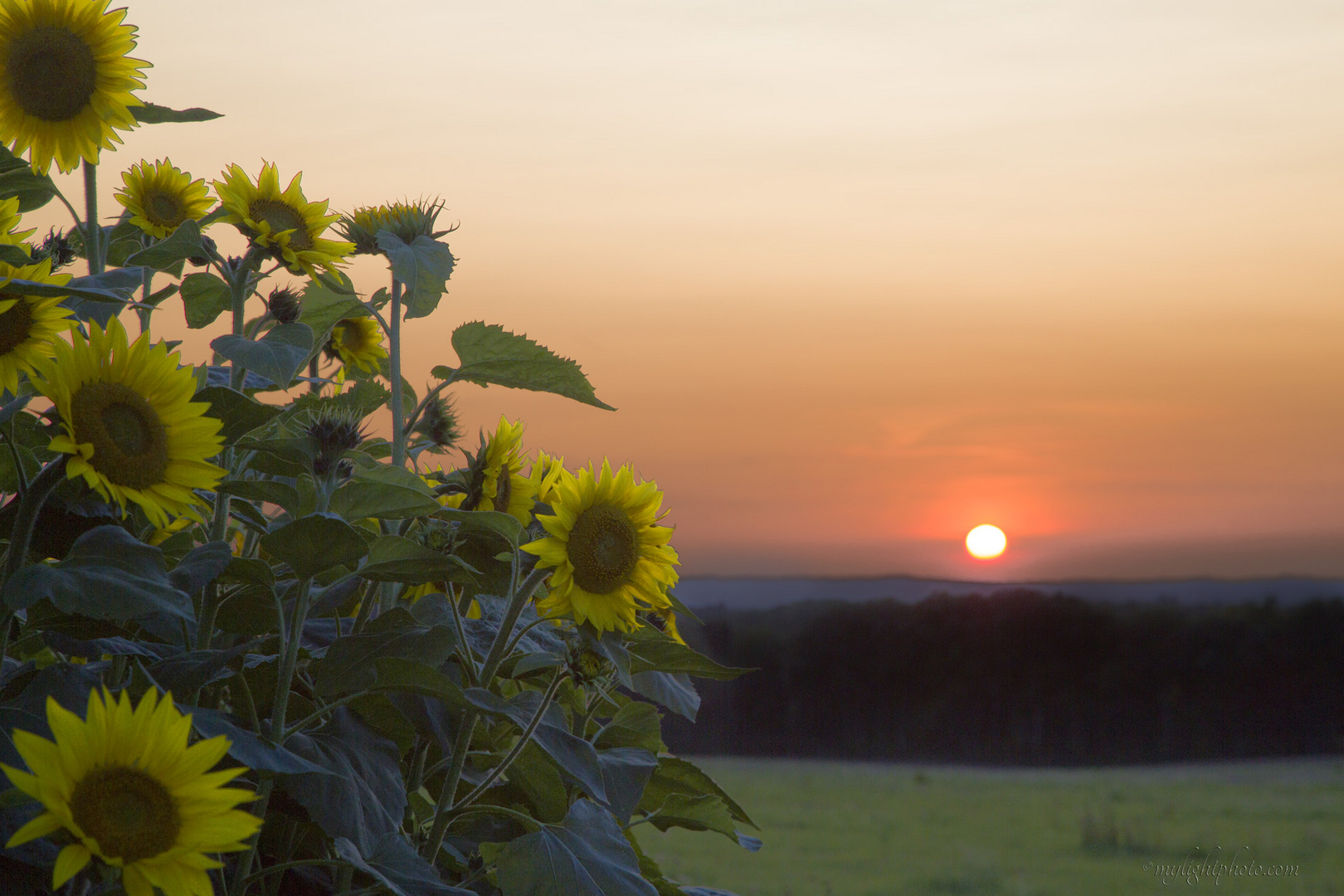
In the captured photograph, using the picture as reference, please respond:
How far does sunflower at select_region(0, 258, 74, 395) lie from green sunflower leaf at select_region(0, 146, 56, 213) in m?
0.42

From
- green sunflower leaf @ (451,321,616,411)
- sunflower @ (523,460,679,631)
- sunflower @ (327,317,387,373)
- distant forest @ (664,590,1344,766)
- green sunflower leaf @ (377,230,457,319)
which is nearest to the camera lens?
sunflower @ (523,460,679,631)

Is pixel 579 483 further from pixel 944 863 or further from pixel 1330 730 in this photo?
pixel 1330 730

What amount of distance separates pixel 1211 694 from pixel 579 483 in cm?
560

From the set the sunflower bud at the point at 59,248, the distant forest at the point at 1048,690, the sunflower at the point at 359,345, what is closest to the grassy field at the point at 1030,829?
the distant forest at the point at 1048,690

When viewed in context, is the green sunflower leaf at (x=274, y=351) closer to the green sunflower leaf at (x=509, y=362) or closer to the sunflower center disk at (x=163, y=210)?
the green sunflower leaf at (x=509, y=362)

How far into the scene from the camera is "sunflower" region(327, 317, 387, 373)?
70.2 inches

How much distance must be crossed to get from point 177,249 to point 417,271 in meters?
0.33

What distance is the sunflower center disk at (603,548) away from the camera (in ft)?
3.42

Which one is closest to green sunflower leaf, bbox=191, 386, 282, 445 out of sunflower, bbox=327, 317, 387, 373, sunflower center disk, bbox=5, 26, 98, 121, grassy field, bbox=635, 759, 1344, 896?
sunflower center disk, bbox=5, 26, 98, 121

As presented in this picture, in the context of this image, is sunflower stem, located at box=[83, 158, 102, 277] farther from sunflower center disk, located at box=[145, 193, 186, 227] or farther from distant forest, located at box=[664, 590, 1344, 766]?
distant forest, located at box=[664, 590, 1344, 766]

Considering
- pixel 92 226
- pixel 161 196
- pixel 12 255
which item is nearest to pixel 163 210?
pixel 161 196

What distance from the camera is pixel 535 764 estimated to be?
45.3 inches

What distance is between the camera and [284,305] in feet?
4.91

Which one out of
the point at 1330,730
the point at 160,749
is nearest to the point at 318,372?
the point at 160,749
